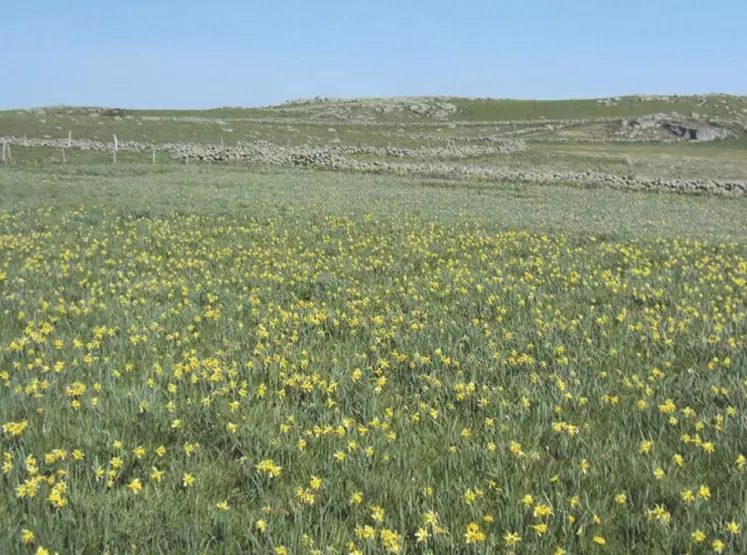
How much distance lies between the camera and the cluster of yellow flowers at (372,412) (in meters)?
3.38

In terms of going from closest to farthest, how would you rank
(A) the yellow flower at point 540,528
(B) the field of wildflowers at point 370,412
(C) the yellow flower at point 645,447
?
(A) the yellow flower at point 540,528 < (B) the field of wildflowers at point 370,412 < (C) the yellow flower at point 645,447

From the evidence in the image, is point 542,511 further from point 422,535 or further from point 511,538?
point 422,535

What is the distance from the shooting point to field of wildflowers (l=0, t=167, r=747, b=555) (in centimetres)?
337

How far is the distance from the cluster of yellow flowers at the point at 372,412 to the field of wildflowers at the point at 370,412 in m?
0.02

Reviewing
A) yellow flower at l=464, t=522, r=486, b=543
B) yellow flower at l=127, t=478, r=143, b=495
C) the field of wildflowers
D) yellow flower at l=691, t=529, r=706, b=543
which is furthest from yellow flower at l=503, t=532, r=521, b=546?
yellow flower at l=127, t=478, r=143, b=495

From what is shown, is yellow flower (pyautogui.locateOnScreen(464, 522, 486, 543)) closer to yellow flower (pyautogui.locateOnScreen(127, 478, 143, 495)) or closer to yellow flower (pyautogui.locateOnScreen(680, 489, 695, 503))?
yellow flower (pyautogui.locateOnScreen(680, 489, 695, 503))

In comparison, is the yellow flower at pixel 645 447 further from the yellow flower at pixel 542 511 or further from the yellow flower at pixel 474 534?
the yellow flower at pixel 474 534

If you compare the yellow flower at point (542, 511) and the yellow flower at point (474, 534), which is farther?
the yellow flower at point (542, 511)

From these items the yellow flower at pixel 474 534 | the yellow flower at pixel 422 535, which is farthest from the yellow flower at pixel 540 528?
the yellow flower at pixel 422 535

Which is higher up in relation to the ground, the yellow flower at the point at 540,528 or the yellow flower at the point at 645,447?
the yellow flower at the point at 645,447

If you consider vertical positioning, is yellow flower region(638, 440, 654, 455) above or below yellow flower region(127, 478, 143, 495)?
above

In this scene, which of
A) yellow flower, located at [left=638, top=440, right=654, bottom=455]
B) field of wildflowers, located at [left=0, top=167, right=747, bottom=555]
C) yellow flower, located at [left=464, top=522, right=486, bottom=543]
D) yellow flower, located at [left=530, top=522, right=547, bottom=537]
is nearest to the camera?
yellow flower, located at [left=464, top=522, right=486, bottom=543]

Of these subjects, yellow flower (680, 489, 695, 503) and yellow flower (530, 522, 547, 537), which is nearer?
yellow flower (530, 522, 547, 537)

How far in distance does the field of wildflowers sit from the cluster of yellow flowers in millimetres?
22
